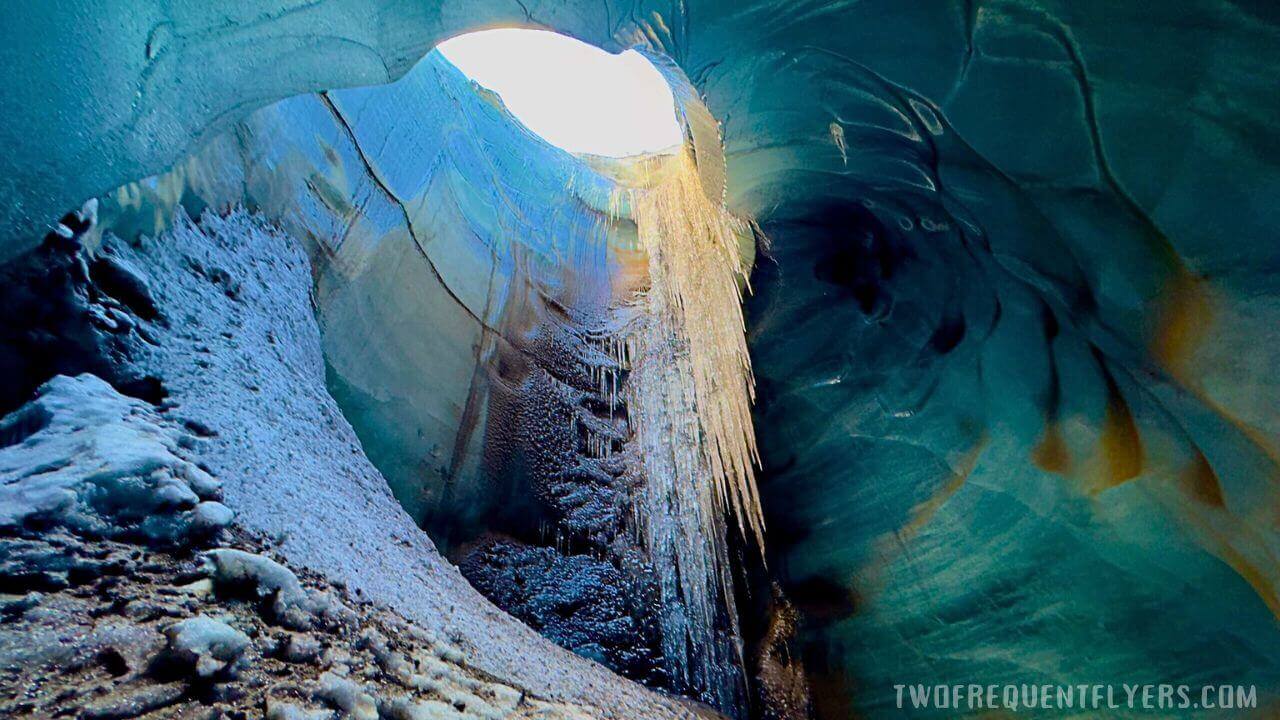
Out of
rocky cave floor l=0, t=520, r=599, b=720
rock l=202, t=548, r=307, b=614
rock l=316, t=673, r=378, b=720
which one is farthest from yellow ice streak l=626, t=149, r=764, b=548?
rock l=316, t=673, r=378, b=720

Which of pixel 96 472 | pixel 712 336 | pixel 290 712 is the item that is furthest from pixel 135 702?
pixel 712 336

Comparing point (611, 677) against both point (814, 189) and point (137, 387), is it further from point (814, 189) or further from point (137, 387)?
point (814, 189)

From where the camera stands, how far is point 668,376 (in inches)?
216

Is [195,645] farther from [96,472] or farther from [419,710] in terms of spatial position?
[96,472]

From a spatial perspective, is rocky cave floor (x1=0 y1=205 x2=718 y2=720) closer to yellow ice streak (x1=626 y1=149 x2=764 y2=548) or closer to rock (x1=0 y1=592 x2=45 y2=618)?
rock (x1=0 y1=592 x2=45 y2=618)

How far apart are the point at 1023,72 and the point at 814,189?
4.78 ft

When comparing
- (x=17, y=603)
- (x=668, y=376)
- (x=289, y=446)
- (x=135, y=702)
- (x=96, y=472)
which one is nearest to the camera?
(x=135, y=702)

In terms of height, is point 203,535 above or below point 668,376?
below

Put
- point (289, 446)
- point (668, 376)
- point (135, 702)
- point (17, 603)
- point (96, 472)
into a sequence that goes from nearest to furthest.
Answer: point (135, 702)
point (17, 603)
point (96, 472)
point (289, 446)
point (668, 376)

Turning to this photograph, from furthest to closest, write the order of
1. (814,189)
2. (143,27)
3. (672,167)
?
(672,167)
(814,189)
(143,27)

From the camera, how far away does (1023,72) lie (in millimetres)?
2287

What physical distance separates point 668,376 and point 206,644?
435cm

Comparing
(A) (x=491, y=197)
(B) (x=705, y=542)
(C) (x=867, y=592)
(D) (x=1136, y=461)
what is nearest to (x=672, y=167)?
(A) (x=491, y=197)

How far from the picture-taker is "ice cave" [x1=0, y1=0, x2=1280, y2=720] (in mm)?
1701
